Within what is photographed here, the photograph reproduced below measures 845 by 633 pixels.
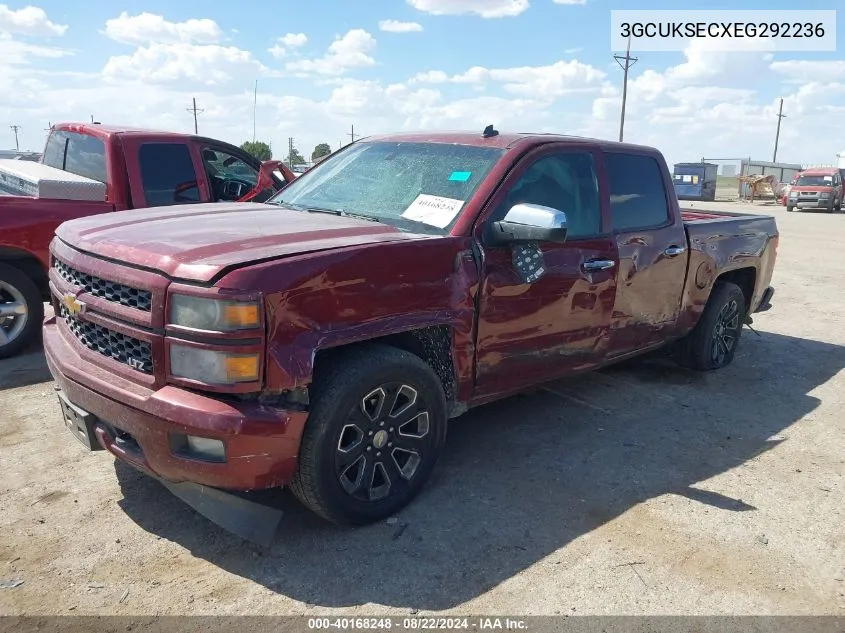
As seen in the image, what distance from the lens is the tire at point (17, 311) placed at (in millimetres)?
5574

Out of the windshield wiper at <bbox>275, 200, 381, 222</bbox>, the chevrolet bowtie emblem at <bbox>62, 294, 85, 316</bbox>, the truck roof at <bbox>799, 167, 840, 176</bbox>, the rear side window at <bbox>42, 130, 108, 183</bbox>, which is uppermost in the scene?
the truck roof at <bbox>799, 167, 840, 176</bbox>

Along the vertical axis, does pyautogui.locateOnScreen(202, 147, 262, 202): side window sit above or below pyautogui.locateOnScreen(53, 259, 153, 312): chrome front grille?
above

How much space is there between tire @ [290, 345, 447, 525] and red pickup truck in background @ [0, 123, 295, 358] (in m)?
2.71

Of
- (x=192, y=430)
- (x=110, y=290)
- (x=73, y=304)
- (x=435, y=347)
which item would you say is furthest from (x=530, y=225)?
(x=73, y=304)

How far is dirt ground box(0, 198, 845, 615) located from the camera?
2.85m

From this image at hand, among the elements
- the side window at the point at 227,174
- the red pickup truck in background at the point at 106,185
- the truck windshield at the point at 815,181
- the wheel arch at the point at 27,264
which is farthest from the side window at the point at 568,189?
the truck windshield at the point at 815,181

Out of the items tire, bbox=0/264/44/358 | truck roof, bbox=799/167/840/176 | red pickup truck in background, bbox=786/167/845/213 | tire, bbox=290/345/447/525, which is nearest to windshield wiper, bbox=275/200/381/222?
tire, bbox=290/345/447/525

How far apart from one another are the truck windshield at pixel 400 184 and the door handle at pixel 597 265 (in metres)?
0.85

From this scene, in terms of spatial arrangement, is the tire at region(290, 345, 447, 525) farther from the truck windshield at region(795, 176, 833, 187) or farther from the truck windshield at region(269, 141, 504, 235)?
the truck windshield at region(795, 176, 833, 187)

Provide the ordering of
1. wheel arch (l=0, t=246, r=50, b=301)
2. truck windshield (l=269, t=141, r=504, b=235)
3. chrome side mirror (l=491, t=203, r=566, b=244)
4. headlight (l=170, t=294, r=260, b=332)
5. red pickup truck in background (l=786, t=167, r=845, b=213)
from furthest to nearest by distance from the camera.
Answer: red pickup truck in background (l=786, t=167, r=845, b=213) < wheel arch (l=0, t=246, r=50, b=301) < truck windshield (l=269, t=141, r=504, b=235) < chrome side mirror (l=491, t=203, r=566, b=244) < headlight (l=170, t=294, r=260, b=332)

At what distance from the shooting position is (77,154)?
6.55 metres

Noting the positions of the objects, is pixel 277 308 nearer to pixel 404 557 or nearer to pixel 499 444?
pixel 404 557

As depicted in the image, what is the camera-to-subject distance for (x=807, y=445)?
4559 millimetres

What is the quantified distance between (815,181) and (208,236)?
116 ft
